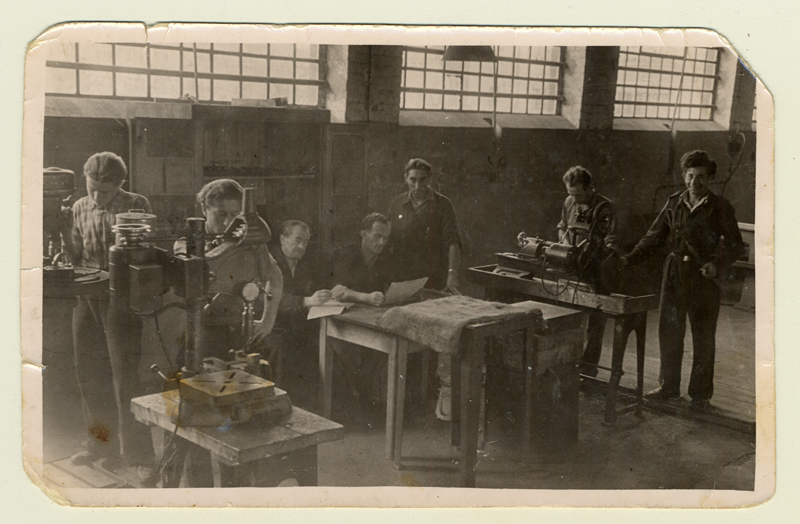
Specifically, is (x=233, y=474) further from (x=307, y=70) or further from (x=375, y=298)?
(x=307, y=70)

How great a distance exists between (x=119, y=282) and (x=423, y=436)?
1.45m

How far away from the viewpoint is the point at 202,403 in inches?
114

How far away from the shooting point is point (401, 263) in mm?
3410

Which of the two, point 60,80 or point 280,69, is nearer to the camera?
point 60,80

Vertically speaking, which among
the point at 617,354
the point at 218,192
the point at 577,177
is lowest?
the point at 617,354

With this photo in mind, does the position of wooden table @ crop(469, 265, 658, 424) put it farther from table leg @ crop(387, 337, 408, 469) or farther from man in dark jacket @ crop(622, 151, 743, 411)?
table leg @ crop(387, 337, 408, 469)

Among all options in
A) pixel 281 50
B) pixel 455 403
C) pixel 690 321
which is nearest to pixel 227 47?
pixel 281 50

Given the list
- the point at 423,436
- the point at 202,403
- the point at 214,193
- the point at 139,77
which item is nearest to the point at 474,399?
the point at 423,436

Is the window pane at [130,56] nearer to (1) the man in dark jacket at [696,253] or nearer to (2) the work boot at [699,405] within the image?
(1) the man in dark jacket at [696,253]

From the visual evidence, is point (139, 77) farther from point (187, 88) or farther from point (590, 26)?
point (590, 26)

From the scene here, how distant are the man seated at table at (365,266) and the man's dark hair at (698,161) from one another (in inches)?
52.2

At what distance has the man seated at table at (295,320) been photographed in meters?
3.31

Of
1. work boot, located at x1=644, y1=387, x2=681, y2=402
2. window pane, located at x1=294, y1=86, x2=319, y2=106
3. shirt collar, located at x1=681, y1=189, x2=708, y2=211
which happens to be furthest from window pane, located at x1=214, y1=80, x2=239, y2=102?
work boot, located at x1=644, y1=387, x2=681, y2=402

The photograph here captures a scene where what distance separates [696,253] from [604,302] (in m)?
0.46
